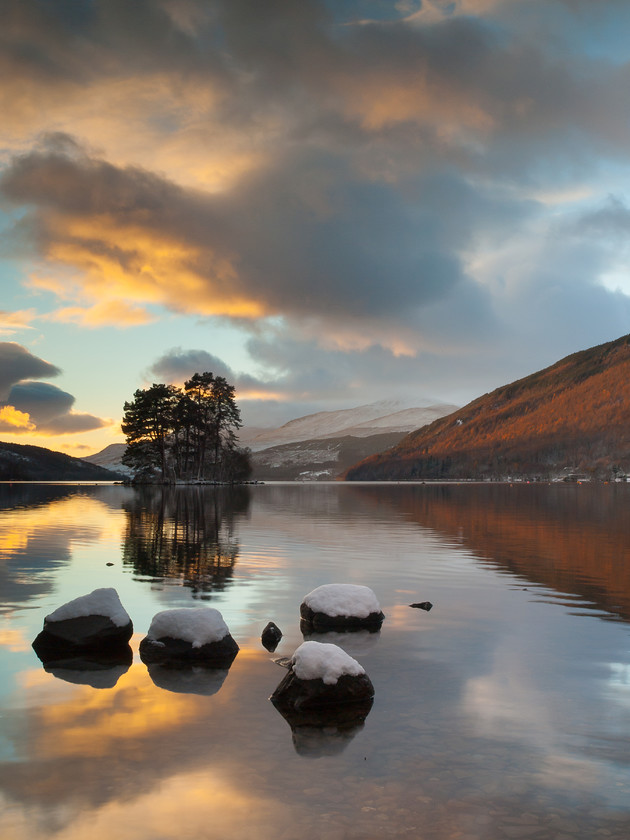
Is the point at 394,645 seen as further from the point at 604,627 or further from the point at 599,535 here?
the point at 599,535

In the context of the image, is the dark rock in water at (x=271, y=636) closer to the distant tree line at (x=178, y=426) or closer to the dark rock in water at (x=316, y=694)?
the dark rock in water at (x=316, y=694)

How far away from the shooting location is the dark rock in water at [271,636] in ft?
62.0

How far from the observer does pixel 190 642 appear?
17.2 m

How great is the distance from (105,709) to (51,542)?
34.1 m

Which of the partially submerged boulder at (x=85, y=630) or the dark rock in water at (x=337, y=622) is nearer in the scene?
the partially submerged boulder at (x=85, y=630)

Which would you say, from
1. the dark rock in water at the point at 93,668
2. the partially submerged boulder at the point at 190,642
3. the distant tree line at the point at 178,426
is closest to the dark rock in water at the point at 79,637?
the dark rock in water at the point at 93,668

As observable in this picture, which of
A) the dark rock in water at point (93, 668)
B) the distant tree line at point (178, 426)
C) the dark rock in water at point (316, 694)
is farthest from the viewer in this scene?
the distant tree line at point (178, 426)

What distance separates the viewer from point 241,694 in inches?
566

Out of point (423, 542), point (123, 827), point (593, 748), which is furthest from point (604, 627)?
point (423, 542)

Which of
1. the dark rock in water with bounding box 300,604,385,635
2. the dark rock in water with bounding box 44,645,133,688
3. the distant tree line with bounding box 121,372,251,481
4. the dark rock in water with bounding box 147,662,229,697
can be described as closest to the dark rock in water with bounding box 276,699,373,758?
the dark rock in water with bounding box 147,662,229,697

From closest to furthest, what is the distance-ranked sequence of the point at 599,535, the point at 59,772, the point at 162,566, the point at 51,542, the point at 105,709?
the point at 59,772
the point at 105,709
the point at 162,566
the point at 51,542
the point at 599,535

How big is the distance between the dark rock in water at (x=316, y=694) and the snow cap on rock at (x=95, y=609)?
668 centimetres

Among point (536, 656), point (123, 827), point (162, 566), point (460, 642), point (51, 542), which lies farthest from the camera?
point (51, 542)

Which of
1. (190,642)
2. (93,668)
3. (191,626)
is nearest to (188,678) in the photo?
(190,642)
